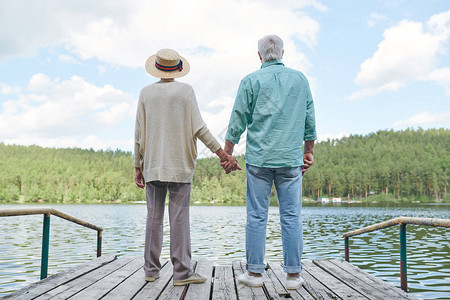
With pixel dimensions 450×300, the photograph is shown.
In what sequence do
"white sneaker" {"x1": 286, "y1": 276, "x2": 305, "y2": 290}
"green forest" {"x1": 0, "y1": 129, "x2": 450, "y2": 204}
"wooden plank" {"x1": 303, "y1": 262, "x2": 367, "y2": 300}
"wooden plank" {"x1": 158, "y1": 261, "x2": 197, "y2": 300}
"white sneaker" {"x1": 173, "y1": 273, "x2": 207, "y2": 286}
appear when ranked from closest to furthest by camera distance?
"wooden plank" {"x1": 158, "y1": 261, "x2": 197, "y2": 300} → "wooden plank" {"x1": 303, "y1": 262, "x2": 367, "y2": 300} → "white sneaker" {"x1": 286, "y1": 276, "x2": 305, "y2": 290} → "white sneaker" {"x1": 173, "y1": 273, "x2": 207, "y2": 286} → "green forest" {"x1": 0, "y1": 129, "x2": 450, "y2": 204}

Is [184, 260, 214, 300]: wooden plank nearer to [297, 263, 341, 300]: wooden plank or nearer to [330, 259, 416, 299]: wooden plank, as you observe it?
[297, 263, 341, 300]: wooden plank

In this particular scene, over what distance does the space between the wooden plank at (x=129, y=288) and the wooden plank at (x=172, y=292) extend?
252 millimetres

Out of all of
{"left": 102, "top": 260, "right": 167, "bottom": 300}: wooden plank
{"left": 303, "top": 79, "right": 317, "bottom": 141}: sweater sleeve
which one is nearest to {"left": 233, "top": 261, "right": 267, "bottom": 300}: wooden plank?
{"left": 102, "top": 260, "right": 167, "bottom": 300}: wooden plank

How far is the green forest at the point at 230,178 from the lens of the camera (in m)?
134

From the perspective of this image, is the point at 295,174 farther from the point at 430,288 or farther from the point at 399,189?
the point at 399,189

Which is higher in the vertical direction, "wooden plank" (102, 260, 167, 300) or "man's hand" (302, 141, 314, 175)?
"man's hand" (302, 141, 314, 175)

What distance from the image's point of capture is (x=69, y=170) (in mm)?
144500

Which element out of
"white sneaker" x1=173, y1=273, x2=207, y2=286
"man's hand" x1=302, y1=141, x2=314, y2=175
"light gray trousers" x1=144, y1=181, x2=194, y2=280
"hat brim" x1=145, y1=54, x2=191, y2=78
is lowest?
"white sneaker" x1=173, y1=273, x2=207, y2=286

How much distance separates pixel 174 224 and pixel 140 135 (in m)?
0.95

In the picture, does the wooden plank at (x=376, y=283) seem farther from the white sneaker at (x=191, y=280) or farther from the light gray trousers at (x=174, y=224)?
the light gray trousers at (x=174, y=224)

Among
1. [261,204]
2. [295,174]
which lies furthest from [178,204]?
[295,174]

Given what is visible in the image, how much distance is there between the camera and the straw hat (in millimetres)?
3766

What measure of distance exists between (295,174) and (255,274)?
39.8 inches

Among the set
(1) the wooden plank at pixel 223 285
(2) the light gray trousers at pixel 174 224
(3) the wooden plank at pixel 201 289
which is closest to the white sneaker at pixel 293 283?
(1) the wooden plank at pixel 223 285
